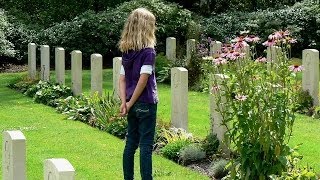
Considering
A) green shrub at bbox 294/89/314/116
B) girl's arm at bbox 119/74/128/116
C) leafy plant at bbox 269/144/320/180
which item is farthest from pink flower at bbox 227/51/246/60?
green shrub at bbox 294/89/314/116

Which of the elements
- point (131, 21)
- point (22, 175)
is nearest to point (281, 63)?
point (131, 21)

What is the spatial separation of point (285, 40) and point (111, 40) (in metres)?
15.6

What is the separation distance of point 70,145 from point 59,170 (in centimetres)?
647

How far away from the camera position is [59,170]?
4188 mm

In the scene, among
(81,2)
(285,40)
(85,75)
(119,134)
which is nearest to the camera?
(285,40)

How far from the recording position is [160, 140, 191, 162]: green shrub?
31.7 feet

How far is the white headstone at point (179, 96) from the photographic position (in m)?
10.4

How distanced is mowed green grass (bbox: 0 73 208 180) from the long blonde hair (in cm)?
174

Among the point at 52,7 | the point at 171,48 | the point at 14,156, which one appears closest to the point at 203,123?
the point at 14,156

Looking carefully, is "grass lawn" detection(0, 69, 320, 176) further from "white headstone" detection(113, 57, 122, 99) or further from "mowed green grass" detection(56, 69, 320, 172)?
"white headstone" detection(113, 57, 122, 99)

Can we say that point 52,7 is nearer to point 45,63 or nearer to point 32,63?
point 32,63

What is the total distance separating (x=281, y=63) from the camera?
24.2 feet

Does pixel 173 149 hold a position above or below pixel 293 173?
below

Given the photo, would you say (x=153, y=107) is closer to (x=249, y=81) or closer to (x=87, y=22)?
(x=249, y=81)
